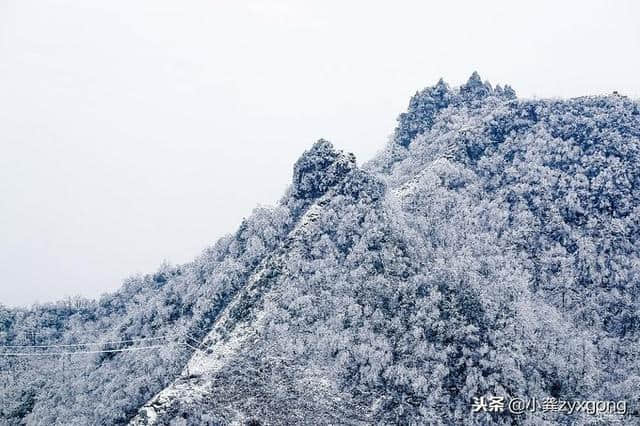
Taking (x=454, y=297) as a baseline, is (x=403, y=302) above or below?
below

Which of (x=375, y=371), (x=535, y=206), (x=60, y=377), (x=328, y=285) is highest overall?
(x=535, y=206)

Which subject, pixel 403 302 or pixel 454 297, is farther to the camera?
pixel 403 302

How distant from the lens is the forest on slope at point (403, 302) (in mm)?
55375

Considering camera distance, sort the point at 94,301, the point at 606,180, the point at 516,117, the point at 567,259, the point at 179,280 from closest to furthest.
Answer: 1. the point at 567,259
2. the point at 606,180
3. the point at 179,280
4. the point at 516,117
5. the point at 94,301

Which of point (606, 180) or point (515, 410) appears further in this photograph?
point (606, 180)

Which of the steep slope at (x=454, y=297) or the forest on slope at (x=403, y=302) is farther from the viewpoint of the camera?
the forest on slope at (x=403, y=302)

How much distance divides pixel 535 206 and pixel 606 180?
35.0 feet

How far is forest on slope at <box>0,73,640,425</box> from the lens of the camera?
55.4m

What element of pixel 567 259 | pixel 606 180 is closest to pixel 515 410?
pixel 567 259

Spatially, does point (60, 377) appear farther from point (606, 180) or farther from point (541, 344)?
point (606, 180)

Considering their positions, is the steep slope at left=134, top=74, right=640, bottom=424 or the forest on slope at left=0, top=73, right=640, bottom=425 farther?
the forest on slope at left=0, top=73, right=640, bottom=425

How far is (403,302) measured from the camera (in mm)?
61594

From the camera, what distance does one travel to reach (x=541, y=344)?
59.9m

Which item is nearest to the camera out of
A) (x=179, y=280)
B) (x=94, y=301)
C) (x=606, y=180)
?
(x=606, y=180)
